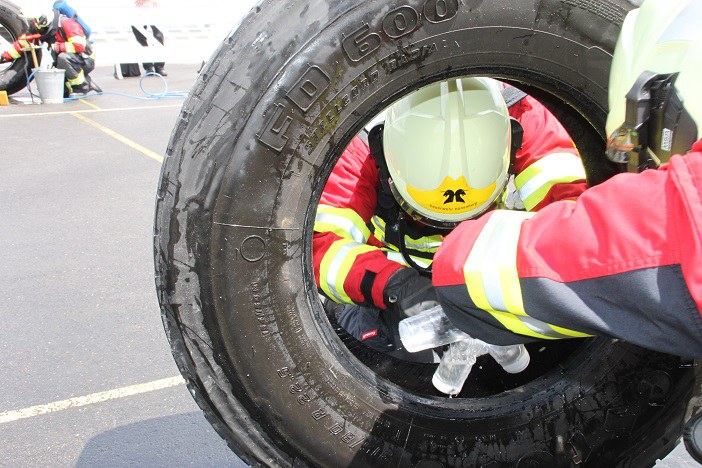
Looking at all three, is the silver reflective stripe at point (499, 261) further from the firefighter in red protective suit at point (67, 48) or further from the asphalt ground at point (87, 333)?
the firefighter in red protective suit at point (67, 48)

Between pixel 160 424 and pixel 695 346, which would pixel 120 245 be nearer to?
pixel 160 424

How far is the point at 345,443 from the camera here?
1609 mm

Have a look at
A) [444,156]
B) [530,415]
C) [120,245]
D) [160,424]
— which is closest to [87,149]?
[120,245]

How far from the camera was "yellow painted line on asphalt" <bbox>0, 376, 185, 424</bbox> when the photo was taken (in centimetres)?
233

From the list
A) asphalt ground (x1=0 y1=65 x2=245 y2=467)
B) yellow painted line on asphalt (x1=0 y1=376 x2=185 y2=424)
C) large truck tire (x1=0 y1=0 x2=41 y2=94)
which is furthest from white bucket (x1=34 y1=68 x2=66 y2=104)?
yellow painted line on asphalt (x1=0 y1=376 x2=185 y2=424)

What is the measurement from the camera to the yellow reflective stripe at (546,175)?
2.14 meters

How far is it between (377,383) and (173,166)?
2.49 feet

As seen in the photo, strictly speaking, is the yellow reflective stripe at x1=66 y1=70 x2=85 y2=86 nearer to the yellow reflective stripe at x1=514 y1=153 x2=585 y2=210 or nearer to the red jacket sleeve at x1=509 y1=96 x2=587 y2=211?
the red jacket sleeve at x1=509 y1=96 x2=587 y2=211

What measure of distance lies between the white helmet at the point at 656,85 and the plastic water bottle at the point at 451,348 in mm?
651

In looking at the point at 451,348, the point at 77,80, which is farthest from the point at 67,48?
the point at 451,348

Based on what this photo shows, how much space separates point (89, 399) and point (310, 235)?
1.39 meters

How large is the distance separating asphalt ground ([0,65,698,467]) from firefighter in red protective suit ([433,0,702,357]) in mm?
1344

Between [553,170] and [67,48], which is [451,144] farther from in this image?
[67,48]

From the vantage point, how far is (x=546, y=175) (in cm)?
219
